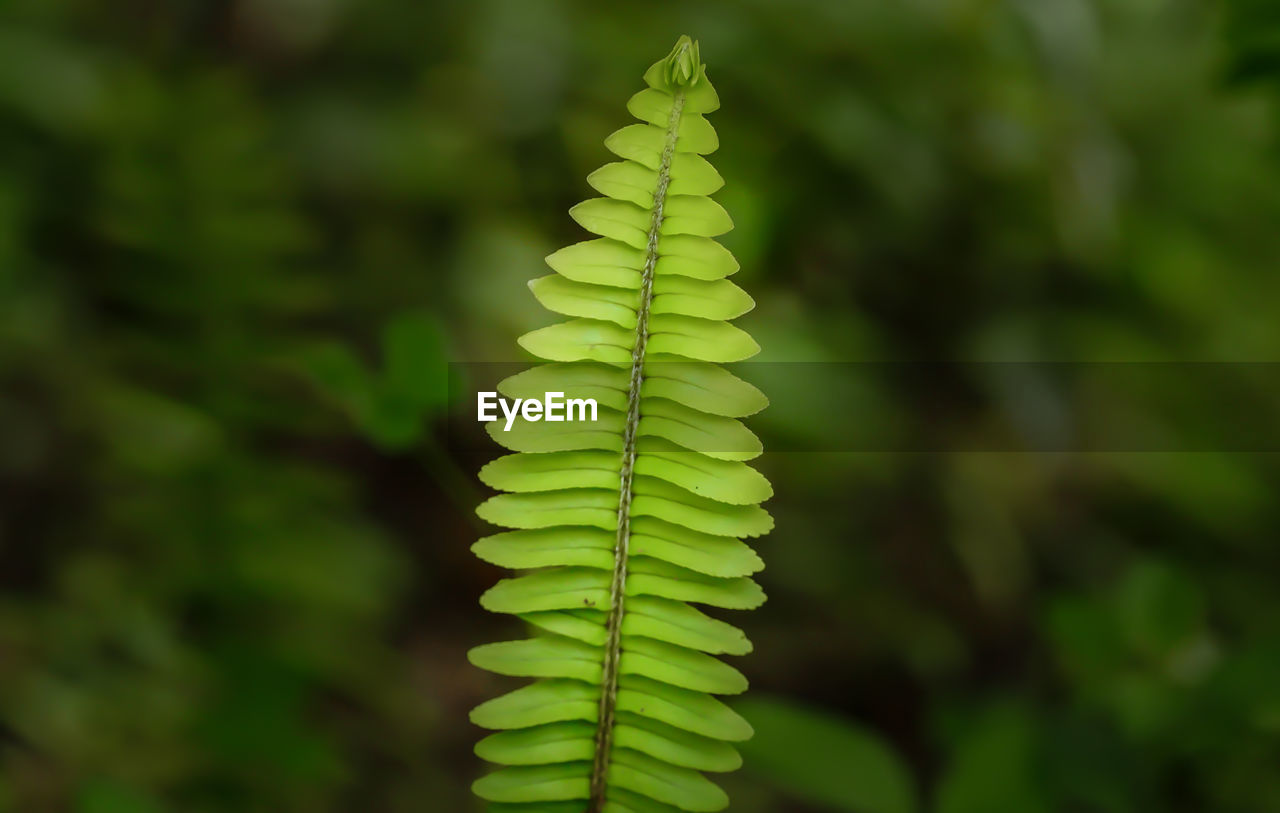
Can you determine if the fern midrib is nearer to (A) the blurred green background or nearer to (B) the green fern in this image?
(B) the green fern

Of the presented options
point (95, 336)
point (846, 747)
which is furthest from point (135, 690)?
point (846, 747)

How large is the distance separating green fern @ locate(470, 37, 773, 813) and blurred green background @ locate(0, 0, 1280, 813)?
3.31 ft

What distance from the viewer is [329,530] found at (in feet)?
7.22

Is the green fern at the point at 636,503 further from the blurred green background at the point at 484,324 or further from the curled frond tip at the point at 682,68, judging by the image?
the blurred green background at the point at 484,324

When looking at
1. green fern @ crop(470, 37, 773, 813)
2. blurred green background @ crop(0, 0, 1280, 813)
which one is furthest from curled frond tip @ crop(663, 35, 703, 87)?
blurred green background @ crop(0, 0, 1280, 813)

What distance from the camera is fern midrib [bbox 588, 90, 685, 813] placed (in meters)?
0.84

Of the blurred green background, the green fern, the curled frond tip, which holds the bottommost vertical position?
the green fern

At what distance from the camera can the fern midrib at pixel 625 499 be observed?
0.84 metres

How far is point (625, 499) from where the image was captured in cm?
89

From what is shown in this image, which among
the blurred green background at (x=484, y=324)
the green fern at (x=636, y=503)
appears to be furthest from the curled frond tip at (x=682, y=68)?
the blurred green background at (x=484, y=324)

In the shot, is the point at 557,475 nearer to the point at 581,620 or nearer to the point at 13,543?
the point at 581,620

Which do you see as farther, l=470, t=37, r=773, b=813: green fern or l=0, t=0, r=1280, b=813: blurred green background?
l=0, t=0, r=1280, b=813: blurred green background

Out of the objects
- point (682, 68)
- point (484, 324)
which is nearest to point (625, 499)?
point (682, 68)

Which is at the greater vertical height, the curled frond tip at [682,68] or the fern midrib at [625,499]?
the curled frond tip at [682,68]
